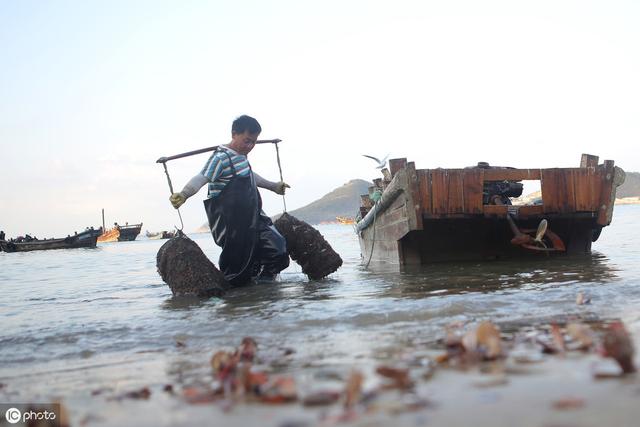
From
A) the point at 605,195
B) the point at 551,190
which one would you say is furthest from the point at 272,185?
the point at 605,195

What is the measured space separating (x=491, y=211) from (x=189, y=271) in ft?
14.3

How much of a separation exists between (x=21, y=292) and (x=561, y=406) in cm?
942

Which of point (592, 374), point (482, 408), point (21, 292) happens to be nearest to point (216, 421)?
point (482, 408)

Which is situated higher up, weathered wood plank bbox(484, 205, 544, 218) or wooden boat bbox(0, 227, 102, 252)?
weathered wood plank bbox(484, 205, 544, 218)

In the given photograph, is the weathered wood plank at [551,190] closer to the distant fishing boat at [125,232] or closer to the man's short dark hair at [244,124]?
the man's short dark hair at [244,124]

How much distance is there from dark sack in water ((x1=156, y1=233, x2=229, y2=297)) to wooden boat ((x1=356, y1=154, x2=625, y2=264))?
3.10 metres

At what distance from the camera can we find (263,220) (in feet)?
23.9

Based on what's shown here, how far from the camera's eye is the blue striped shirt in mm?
6621

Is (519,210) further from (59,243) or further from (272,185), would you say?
(59,243)

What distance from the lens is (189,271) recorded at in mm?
6250

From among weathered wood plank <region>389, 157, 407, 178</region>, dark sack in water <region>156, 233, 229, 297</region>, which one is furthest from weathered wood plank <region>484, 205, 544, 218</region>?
dark sack in water <region>156, 233, 229, 297</region>

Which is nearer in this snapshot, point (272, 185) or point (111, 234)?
point (272, 185)

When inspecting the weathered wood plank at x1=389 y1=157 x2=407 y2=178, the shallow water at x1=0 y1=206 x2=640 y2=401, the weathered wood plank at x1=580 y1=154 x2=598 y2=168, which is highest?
the weathered wood plank at x1=389 y1=157 x2=407 y2=178

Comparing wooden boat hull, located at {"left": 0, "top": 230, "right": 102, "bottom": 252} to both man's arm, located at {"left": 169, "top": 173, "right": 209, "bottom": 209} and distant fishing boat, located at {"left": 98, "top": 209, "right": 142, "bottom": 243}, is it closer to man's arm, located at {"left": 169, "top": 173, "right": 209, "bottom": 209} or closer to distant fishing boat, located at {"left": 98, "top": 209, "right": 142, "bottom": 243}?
distant fishing boat, located at {"left": 98, "top": 209, "right": 142, "bottom": 243}
